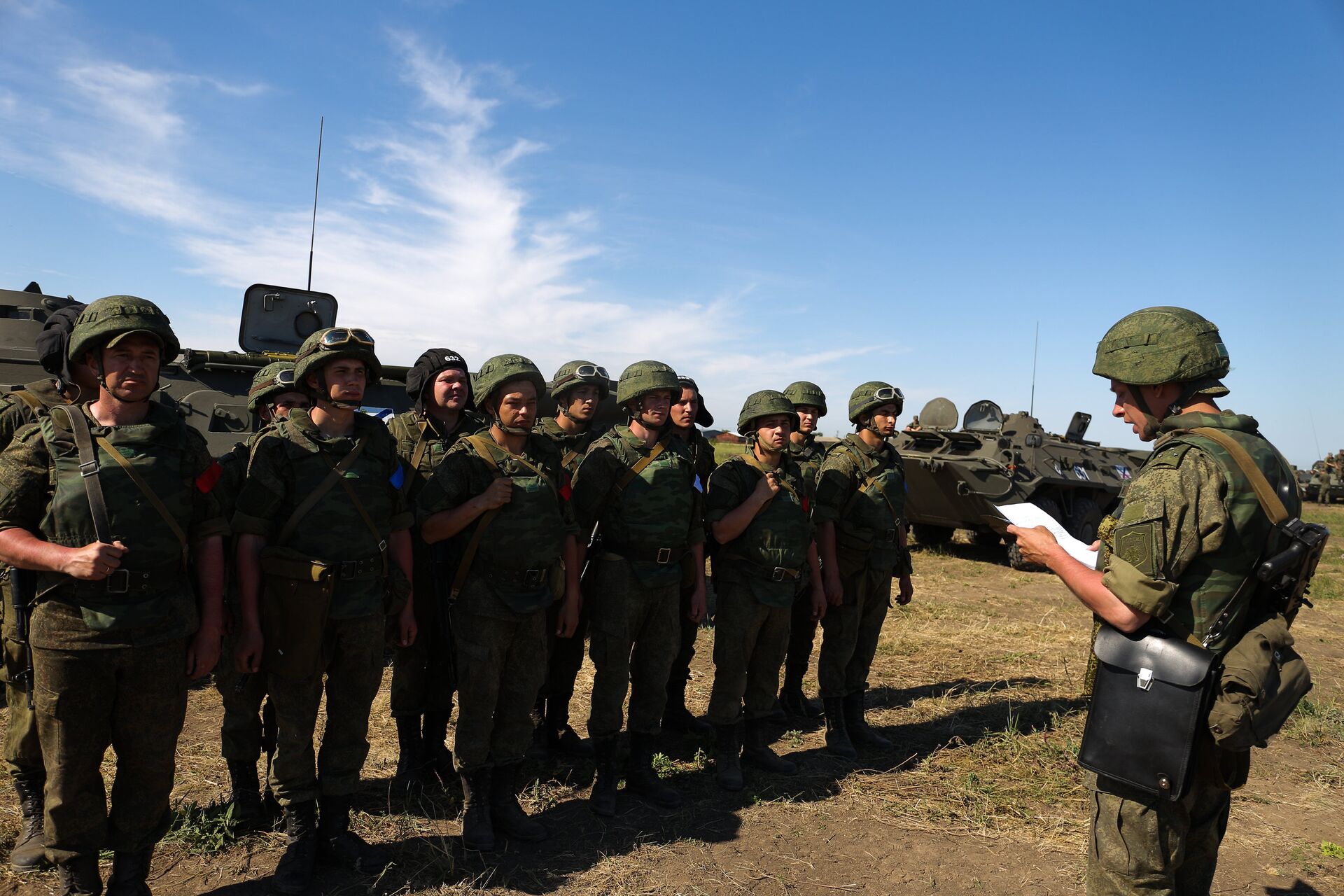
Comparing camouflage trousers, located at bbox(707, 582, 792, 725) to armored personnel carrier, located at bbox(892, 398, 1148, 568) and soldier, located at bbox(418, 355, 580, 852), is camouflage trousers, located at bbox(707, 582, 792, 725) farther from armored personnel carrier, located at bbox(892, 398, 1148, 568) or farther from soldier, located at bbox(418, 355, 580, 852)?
armored personnel carrier, located at bbox(892, 398, 1148, 568)

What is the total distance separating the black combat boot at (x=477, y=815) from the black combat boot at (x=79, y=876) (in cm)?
140

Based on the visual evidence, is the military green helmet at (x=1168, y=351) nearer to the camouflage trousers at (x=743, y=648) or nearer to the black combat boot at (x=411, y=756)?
the camouflage trousers at (x=743, y=648)

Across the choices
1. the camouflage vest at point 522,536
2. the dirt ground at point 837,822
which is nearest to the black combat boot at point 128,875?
the dirt ground at point 837,822

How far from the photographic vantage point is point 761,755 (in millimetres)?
5133

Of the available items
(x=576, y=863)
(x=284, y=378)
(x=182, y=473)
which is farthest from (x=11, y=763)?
(x=576, y=863)

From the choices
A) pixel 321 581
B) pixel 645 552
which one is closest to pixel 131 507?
pixel 321 581

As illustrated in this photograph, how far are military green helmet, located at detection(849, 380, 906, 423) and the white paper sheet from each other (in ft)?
8.71

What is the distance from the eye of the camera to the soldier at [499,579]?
3.88 metres

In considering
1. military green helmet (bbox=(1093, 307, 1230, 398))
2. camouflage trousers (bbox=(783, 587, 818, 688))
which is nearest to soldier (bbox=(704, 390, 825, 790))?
camouflage trousers (bbox=(783, 587, 818, 688))

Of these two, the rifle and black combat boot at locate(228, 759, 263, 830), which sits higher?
the rifle

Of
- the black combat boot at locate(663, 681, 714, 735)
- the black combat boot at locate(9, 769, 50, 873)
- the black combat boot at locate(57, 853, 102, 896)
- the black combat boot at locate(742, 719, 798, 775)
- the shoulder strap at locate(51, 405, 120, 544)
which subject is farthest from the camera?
the black combat boot at locate(663, 681, 714, 735)

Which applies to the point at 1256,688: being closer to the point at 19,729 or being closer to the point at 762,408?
the point at 762,408

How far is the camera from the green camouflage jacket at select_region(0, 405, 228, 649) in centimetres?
293

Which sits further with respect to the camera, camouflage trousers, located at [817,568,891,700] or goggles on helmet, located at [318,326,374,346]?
camouflage trousers, located at [817,568,891,700]
